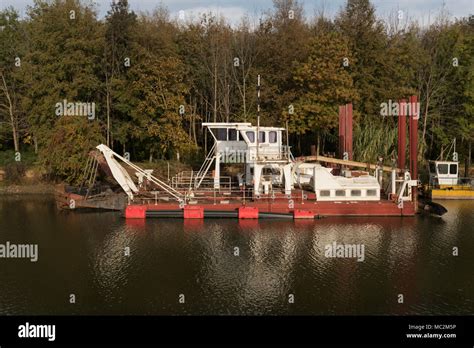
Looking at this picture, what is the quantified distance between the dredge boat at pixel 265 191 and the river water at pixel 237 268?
40.5 inches

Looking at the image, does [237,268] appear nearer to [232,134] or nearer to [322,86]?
[232,134]

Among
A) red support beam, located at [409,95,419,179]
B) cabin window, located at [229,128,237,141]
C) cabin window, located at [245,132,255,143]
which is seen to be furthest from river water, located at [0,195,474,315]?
cabin window, located at [229,128,237,141]

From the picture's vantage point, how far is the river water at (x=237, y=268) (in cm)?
2050

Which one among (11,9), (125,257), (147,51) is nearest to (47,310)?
(125,257)

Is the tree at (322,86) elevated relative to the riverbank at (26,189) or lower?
elevated

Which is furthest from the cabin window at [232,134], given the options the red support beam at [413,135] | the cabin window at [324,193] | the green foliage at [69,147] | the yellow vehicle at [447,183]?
the yellow vehicle at [447,183]

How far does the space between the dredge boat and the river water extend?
1.03 m

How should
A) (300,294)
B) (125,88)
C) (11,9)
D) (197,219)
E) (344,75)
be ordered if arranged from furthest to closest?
(11,9) < (125,88) < (344,75) < (197,219) < (300,294)

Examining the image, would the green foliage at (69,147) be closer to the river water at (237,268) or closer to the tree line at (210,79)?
the tree line at (210,79)

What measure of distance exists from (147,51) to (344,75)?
20.2m

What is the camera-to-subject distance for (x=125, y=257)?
26.4 m

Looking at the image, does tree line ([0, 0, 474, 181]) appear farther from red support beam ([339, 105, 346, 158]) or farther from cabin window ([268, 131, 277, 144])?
cabin window ([268, 131, 277, 144])
